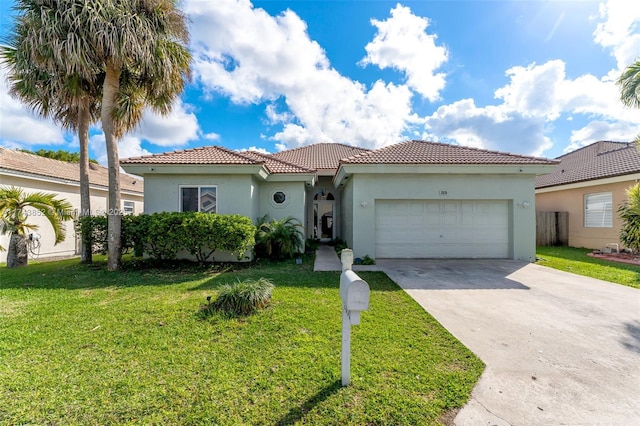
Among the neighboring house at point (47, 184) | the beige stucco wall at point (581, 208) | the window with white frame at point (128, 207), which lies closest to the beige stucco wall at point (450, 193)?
the beige stucco wall at point (581, 208)

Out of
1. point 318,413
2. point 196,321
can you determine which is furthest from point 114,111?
point 318,413

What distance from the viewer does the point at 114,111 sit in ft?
29.0

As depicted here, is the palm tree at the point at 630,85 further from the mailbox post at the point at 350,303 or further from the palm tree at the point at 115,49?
the palm tree at the point at 115,49

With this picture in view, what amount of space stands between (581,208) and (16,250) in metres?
28.1

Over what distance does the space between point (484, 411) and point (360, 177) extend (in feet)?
29.9

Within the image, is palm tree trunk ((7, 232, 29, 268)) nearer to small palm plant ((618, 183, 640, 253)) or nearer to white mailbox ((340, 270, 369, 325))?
white mailbox ((340, 270, 369, 325))

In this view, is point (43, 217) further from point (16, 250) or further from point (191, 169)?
point (191, 169)

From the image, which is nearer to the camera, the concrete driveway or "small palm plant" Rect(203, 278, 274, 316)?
the concrete driveway

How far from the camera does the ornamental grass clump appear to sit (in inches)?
208

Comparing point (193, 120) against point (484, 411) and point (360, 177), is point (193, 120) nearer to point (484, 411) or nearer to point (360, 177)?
point (360, 177)

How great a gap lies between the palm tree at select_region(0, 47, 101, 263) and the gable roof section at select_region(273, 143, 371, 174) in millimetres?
11096

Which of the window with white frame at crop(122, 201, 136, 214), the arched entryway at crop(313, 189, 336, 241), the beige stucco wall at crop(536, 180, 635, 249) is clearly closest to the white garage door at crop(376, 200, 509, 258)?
the arched entryway at crop(313, 189, 336, 241)

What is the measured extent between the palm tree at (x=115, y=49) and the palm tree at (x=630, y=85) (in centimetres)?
1764

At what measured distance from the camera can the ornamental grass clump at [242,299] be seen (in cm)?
528
